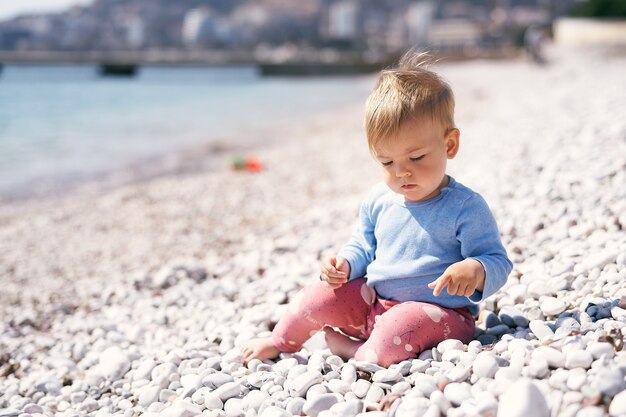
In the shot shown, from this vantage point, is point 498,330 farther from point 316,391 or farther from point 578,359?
point 316,391

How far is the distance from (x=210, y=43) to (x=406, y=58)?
329 feet

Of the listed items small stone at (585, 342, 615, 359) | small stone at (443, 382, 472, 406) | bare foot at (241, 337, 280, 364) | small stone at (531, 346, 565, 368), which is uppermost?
small stone at (585, 342, 615, 359)

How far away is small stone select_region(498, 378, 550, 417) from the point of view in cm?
153

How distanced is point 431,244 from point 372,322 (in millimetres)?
391

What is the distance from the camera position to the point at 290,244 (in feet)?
14.3

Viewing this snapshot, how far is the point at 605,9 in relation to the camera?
37.5m

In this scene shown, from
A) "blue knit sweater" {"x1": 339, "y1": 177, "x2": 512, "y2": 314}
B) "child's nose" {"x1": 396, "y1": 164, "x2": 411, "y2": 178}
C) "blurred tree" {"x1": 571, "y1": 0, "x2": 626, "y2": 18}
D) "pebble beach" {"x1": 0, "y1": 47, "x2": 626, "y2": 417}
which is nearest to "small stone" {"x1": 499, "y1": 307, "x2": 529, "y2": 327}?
"pebble beach" {"x1": 0, "y1": 47, "x2": 626, "y2": 417}

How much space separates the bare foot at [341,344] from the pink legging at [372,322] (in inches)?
1.5

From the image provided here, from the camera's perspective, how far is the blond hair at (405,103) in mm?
2086

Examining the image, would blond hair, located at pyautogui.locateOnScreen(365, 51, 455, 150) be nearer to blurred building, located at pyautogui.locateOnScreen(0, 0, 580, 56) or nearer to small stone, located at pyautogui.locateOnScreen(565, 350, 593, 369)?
small stone, located at pyautogui.locateOnScreen(565, 350, 593, 369)

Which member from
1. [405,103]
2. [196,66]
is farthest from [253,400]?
[196,66]

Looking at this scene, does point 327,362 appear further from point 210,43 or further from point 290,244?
point 210,43

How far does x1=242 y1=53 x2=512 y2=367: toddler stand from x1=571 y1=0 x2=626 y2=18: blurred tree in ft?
128

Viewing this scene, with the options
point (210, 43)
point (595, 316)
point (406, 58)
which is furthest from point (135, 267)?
point (210, 43)
